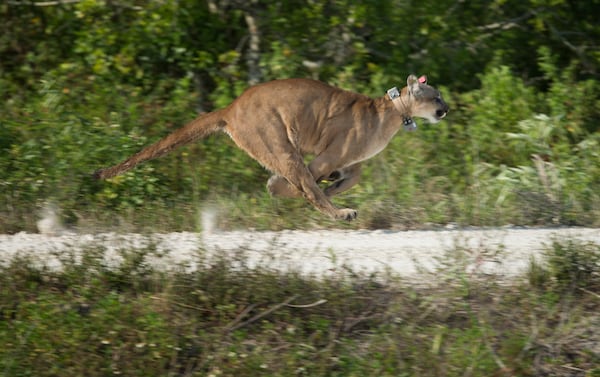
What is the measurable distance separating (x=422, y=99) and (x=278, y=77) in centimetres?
322

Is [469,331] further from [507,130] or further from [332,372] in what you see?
[507,130]

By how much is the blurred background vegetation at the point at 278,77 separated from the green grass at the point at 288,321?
1.58 m

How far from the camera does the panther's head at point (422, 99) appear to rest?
782cm

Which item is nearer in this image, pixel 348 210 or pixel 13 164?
pixel 348 210

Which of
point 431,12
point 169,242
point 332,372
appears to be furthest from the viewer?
point 431,12

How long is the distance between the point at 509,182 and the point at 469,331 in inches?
148

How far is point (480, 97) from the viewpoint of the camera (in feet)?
36.5

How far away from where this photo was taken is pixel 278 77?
10820mm

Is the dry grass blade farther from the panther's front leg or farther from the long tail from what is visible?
the panther's front leg

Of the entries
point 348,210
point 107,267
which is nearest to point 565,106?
point 348,210

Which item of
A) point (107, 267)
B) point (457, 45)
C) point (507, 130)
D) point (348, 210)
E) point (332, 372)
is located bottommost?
point (332, 372)

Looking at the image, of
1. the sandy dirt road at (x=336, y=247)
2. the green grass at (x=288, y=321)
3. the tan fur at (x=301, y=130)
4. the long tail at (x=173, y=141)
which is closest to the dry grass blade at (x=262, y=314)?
the green grass at (x=288, y=321)

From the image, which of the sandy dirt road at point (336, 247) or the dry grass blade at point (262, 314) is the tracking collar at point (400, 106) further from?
the dry grass blade at point (262, 314)

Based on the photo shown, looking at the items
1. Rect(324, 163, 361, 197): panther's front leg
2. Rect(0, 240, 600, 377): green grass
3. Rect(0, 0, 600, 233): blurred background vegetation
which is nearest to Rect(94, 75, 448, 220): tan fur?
Rect(324, 163, 361, 197): panther's front leg
